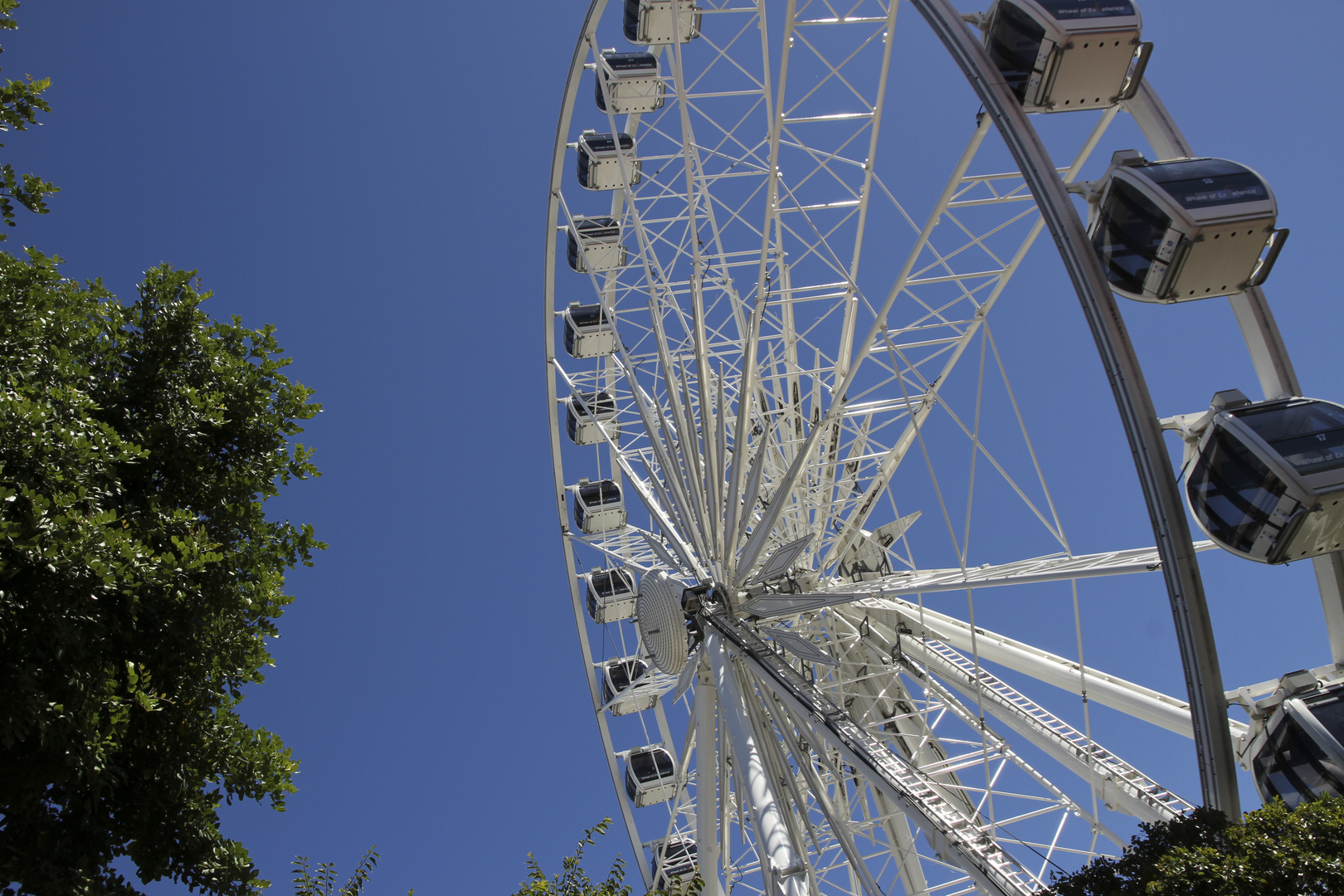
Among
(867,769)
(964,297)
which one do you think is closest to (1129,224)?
(964,297)

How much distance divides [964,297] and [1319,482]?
6745 millimetres

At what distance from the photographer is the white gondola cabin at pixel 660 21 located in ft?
56.6

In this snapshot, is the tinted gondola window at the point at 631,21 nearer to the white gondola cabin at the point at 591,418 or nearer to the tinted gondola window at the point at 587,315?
the tinted gondola window at the point at 587,315

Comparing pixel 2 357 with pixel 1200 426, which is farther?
pixel 1200 426

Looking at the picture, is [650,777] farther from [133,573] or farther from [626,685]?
[133,573]

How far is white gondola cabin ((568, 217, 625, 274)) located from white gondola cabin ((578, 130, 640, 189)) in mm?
1436

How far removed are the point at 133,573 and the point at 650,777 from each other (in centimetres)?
1783

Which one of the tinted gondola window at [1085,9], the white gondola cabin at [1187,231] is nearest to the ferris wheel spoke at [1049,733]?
the white gondola cabin at [1187,231]

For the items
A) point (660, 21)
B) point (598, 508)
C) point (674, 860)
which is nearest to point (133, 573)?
point (660, 21)

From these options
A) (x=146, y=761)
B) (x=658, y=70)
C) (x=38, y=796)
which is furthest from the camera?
(x=658, y=70)

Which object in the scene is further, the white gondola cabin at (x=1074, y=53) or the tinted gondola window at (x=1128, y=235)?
the white gondola cabin at (x=1074, y=53)

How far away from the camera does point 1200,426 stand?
8.32m

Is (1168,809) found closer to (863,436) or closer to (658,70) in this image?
(863,436)

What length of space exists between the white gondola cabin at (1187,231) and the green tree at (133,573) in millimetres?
7646
